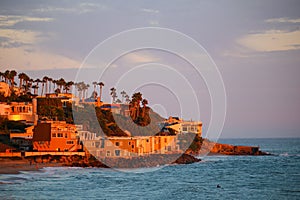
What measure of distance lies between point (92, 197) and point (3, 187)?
8420mm

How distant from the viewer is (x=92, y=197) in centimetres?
4850

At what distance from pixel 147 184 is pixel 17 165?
16.9m

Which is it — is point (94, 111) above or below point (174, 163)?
above

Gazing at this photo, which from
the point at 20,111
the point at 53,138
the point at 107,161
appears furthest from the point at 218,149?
the point at 53,138

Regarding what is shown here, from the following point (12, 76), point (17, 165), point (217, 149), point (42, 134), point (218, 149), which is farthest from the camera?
point (218, 149)

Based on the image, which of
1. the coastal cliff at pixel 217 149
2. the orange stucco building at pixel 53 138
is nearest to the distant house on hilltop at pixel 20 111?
the orange stucco building at pixel 53 138

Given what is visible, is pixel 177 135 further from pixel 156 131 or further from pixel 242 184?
pixel 242 184

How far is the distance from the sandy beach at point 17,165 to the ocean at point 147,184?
1.94 meters

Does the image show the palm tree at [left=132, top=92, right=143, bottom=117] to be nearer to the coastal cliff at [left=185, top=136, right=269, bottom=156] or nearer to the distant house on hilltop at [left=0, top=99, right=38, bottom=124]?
the coastal cliff at [left=185, top=136, right=269, bottom=156]

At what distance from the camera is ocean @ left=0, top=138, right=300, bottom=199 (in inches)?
1991

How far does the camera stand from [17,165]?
225 ft

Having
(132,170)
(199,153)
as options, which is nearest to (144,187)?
(132,170)

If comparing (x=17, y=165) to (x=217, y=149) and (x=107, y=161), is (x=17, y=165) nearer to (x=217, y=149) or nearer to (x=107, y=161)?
(x=107, y=161)

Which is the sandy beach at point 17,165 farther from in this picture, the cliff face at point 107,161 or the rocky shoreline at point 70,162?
the cliff face at point 107,161
